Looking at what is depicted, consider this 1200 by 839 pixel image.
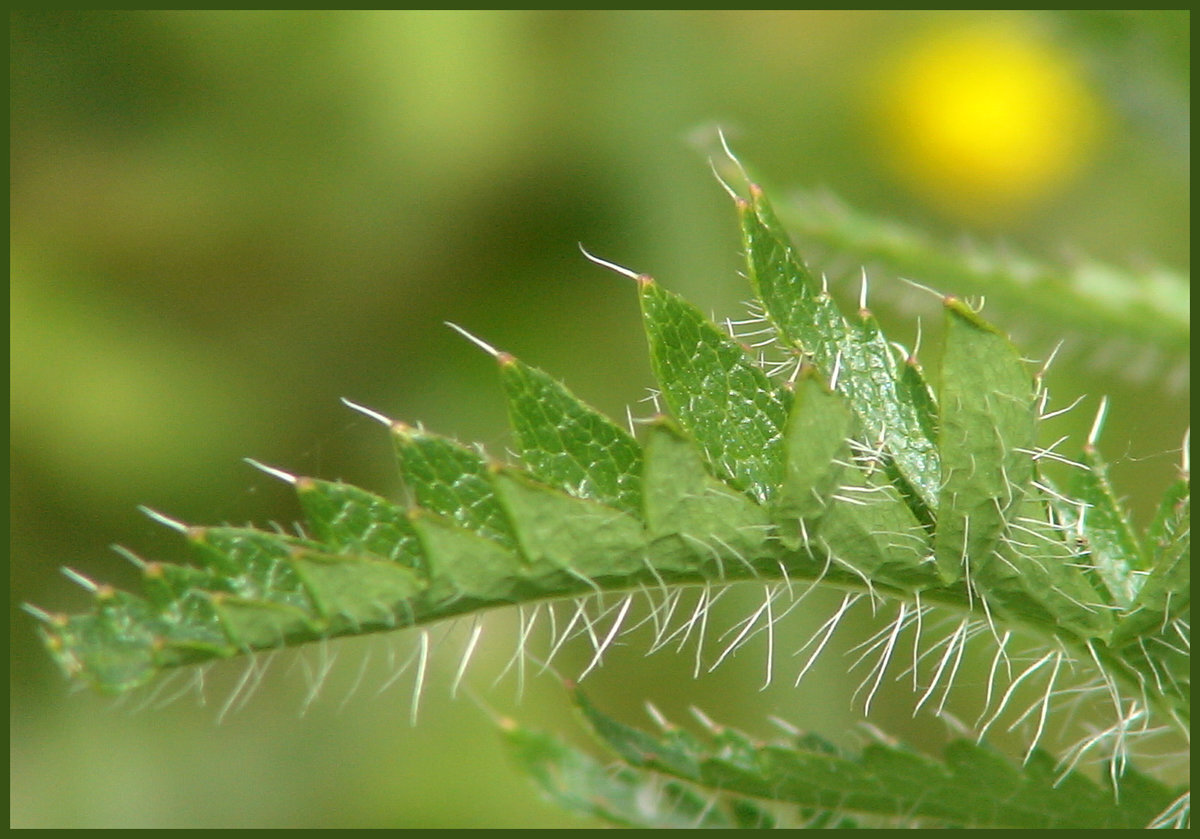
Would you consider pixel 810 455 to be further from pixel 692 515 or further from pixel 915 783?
pixel 915 783

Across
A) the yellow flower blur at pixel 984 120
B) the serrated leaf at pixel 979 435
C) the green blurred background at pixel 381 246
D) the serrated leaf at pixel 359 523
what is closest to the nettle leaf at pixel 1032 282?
the serrated leaf at pixel 979 435

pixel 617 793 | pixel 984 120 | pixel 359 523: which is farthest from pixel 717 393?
pixel 984 120

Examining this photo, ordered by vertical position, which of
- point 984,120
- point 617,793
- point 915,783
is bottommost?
point 617,793

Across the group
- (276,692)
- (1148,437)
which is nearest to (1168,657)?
(1148,437)

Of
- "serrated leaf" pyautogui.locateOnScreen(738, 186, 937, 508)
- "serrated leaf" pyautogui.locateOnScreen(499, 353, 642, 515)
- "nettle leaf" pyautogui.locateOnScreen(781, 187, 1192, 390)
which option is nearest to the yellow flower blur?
"nettle leaf" pyautogui.locateOnScreen(781, 187, 1192, 390)

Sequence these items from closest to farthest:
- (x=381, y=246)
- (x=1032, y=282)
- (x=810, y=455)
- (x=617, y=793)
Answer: (x=810, y=455), (x=617, y=793), (x=1032, y=282), (x=381, y=246)

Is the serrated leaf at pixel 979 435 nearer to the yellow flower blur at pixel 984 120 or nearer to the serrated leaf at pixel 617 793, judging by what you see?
the serrated leaf at pixel 617 793

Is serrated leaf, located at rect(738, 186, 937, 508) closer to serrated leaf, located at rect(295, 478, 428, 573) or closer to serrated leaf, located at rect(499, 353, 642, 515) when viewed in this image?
serrated leaf, located at rect(499, 353, 642, 515)
